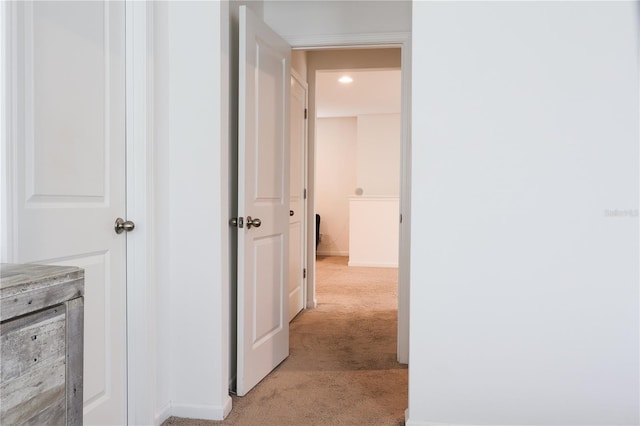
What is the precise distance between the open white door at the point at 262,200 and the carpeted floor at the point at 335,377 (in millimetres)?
151

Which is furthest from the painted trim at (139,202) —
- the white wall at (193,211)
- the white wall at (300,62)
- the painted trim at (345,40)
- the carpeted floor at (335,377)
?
the white wall at (300,62)

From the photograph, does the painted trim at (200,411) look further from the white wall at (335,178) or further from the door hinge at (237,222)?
the white wall at (335,178)

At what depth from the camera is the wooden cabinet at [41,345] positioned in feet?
2.81

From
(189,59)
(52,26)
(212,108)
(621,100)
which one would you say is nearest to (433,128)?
(621,100)

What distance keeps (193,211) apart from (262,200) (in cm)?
53

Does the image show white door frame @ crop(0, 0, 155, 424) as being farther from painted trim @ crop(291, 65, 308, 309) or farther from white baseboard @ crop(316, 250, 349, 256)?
white baseboard @ crop(316, 250, 349, 256)

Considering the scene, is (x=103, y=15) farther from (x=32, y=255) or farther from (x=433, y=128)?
(x=433, y=128)

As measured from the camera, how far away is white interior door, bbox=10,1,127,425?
1.44 meters

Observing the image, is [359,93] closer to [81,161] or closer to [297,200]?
[297,200]

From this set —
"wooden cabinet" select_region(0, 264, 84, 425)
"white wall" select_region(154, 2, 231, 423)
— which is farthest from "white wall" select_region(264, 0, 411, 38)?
→ "wooden cabinet" select_region(0, 264, 84, 425)

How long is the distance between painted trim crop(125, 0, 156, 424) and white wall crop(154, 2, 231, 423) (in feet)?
0.37

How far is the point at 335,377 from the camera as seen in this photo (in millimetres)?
2729

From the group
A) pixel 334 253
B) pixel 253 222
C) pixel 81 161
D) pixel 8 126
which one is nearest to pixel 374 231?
pixel 334 253

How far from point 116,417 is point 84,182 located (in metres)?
0.95
